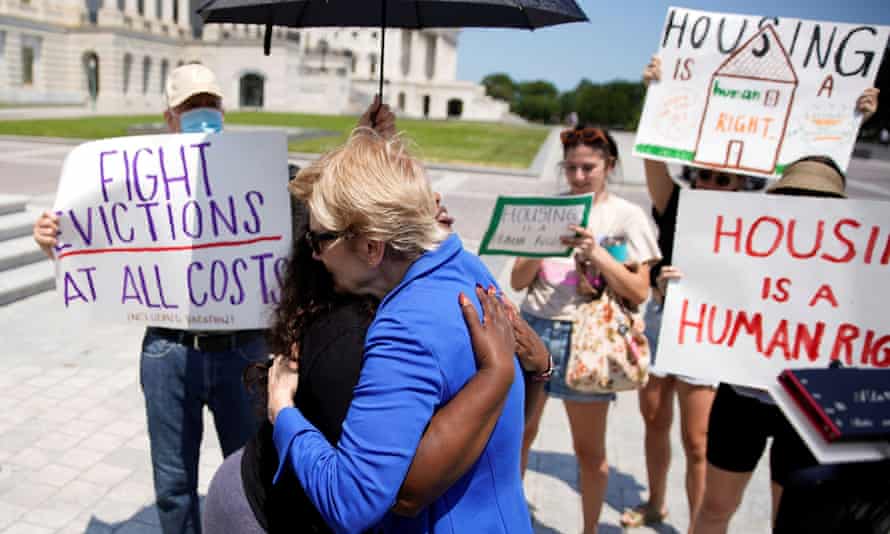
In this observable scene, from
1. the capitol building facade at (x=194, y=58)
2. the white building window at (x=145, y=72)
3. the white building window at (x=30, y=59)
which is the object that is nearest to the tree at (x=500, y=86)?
the capitol building facade at (x=194, y=58)

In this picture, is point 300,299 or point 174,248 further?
point 174,248

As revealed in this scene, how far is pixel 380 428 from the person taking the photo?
1.32 m

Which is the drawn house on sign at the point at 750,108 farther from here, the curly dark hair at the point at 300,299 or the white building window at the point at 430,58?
the white building window at the point at 430,58

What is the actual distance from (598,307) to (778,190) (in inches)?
33.3

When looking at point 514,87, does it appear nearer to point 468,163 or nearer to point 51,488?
point 468,163

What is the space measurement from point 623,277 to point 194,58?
49992mm

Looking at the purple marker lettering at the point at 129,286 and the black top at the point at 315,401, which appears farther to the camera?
the purple marker lettering at the point at 129,286

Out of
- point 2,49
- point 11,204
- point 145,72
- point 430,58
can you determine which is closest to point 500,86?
point 430,58

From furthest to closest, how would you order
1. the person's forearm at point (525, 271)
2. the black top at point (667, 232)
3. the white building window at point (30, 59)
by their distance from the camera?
the white building window at point (30, 59) < the black top at point (667, 232) < the person's forearm at point (525, 271)

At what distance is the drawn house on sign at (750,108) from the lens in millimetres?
3068

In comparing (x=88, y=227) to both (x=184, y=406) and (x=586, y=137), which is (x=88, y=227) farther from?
(x=586, y=137)

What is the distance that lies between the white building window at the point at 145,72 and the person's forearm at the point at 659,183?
62.4 metres

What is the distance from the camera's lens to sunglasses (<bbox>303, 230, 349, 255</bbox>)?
1.47 m

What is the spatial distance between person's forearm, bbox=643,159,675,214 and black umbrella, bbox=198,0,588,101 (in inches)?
32.4
